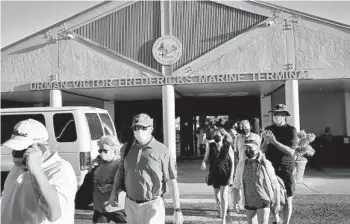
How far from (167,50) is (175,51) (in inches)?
10.8

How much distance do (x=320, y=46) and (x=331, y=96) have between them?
604 cm

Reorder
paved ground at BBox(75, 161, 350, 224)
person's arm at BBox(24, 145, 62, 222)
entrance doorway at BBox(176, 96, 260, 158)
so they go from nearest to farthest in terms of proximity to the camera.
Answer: person's arm at BBox(24, 145, 62, 222) → paved ground at BBox(75, 161, 350, 224) → entrance doorway at BBox(176, 96, 260, 158)

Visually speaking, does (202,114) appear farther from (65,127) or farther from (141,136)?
(141,136)

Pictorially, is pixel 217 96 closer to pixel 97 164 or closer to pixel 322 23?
pixel 322 23

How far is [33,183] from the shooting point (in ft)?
6.01

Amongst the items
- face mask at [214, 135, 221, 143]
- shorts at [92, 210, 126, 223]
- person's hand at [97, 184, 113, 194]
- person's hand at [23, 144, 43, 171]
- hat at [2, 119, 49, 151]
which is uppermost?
hat at [2, 119, 49, 151]

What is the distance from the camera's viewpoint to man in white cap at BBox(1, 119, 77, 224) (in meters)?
1.86

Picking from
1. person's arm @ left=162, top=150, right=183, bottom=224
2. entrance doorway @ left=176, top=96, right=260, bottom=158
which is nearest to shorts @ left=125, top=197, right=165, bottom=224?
person's arm @ left=162, top=150, right=183, bottom=224

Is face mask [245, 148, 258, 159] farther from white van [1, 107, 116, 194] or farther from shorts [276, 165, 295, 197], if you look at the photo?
white van [1, 107, 116, 194]

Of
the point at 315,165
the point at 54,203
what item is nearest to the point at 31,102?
the point at 315,165

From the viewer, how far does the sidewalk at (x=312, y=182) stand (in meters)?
8.93

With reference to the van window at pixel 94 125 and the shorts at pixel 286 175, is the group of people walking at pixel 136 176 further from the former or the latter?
the van window at pixel 94 125

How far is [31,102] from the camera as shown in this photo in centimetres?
1778

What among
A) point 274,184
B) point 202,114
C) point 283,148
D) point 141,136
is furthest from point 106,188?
point 202,114
